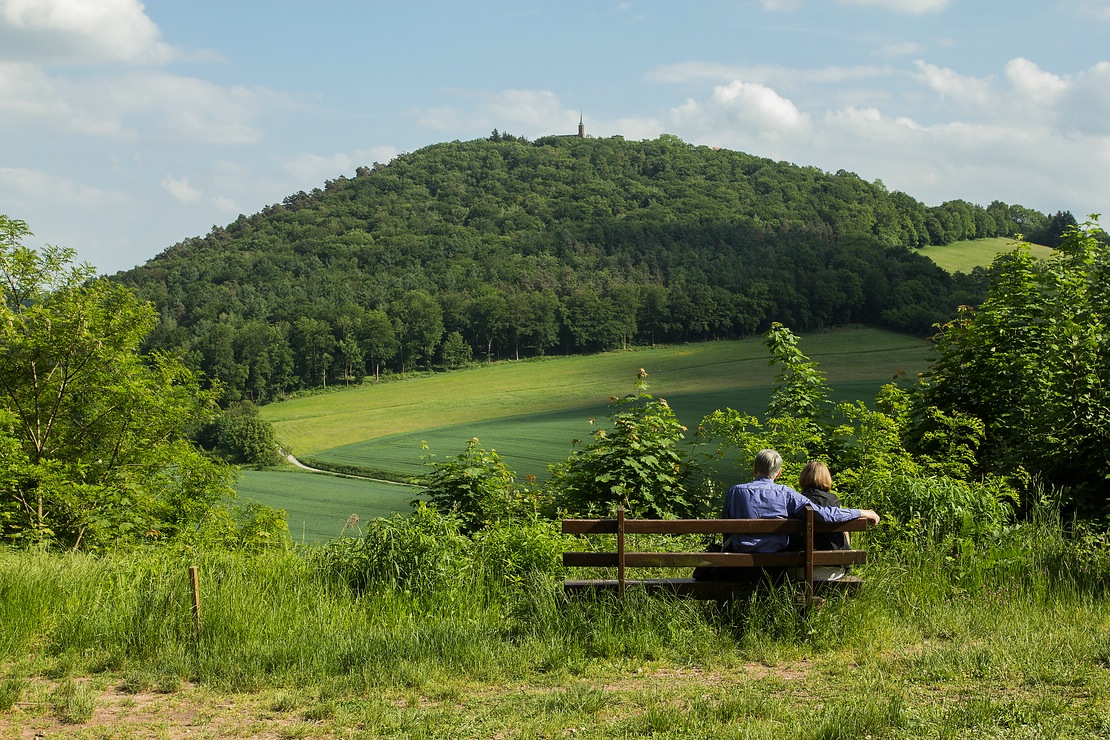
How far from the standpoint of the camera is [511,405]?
78.2 m

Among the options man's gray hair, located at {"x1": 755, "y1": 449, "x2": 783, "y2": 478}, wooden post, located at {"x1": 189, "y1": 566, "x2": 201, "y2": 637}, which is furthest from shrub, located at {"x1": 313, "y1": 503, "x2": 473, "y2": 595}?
Result: man's gray hair, located at {"x1": 755, "y1": 449, "x2": 783, "y2": 478}

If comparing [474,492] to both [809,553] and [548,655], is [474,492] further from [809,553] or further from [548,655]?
[809,553]

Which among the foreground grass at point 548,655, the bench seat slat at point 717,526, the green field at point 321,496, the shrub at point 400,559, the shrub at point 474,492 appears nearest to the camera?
the foreground grass at point 548,655

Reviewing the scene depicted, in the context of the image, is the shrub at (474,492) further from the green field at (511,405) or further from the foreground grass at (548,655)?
the green field at (511,405)

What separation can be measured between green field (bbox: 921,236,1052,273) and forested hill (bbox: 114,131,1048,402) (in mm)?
2488

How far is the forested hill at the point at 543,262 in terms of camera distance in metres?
96.8

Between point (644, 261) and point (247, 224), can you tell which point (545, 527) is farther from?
point (247, 224)

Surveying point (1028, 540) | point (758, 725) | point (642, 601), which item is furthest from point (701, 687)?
point (1028, 540)

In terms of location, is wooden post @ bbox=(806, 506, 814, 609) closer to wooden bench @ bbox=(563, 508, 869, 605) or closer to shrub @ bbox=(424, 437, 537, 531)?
wooden bench @ bbox=(563, 508, 869, 605)

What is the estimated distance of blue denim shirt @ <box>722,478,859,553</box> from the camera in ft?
23.2

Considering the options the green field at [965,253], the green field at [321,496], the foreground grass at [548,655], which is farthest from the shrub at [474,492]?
the green field at [965,253]

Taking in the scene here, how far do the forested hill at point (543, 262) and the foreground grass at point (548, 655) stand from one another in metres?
61.6

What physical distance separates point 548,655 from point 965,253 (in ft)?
426

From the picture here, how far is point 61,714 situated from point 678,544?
278 inches
